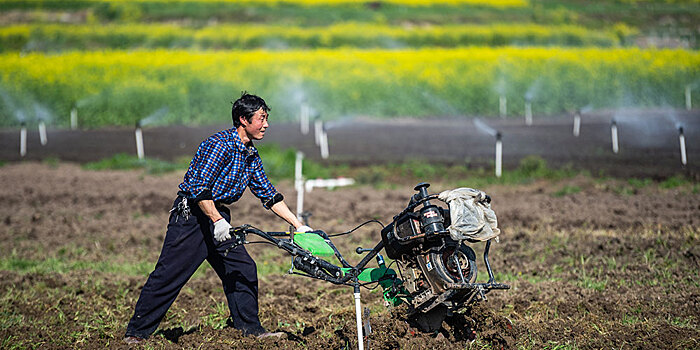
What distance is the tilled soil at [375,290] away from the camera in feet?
20.4

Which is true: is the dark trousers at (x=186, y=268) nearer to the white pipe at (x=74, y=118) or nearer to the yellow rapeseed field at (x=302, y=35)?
the white pipe at (x=74, y=118)

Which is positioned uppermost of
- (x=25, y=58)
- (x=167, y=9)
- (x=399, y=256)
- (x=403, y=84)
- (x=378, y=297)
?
(x=167, y=9)

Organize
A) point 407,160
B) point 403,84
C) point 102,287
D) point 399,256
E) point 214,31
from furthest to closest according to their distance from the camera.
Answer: point 214,31 < point 403,84 < point 407,160 < point 102,287 < point 399,256

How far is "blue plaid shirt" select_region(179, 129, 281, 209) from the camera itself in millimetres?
5883

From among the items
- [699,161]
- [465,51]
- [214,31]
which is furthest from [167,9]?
[699,161]

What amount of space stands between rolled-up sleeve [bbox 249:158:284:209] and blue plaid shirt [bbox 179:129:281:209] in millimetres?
26

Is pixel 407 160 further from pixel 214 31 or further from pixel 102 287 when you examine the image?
pixel 214 31

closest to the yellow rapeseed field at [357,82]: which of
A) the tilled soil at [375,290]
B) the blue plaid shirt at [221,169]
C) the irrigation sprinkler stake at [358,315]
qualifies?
the tilled soil at [375,290]

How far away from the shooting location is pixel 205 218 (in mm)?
6207

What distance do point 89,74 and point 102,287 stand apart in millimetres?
29650

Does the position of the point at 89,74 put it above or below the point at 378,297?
above

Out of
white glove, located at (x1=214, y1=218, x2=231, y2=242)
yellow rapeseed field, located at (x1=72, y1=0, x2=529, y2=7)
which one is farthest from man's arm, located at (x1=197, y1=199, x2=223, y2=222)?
Result: yellow rapeseed field, located at (x1=72, y1=0, x2=529, y2=7)

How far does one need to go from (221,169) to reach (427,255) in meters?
1.80

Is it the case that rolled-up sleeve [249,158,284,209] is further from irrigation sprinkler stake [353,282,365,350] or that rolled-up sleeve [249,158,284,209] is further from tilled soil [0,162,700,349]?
irrigation sprinkler stake [353,282,365,350]
